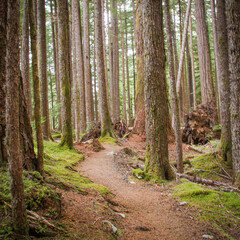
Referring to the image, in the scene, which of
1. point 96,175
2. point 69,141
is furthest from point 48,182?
point 69,141

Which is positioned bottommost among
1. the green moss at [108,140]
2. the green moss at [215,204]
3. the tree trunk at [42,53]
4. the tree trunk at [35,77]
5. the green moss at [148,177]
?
the green moss at [215,204]

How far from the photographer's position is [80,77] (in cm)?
1495

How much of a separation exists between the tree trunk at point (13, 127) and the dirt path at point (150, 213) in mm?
1659

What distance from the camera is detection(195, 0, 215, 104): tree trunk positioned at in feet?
46.6

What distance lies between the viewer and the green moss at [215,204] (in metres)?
3.74

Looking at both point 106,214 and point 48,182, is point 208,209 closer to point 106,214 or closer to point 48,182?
point 106,214

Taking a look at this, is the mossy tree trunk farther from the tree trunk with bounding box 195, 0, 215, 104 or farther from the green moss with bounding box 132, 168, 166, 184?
the tree trunk with bounding box 195, 0, 215, 104

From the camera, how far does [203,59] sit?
1476cm

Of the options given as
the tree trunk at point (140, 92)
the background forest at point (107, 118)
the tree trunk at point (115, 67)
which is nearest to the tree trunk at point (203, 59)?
the background forest at point (107, 118)

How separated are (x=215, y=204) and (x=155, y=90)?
323 cm

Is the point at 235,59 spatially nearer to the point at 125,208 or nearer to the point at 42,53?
the point at 125,208

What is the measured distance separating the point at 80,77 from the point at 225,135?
36.3 feet

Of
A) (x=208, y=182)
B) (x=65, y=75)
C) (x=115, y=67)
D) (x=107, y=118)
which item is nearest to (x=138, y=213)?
(x=208, y=182)

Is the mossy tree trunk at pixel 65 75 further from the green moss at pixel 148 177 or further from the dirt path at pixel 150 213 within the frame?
the green moss at pixel 148 177
